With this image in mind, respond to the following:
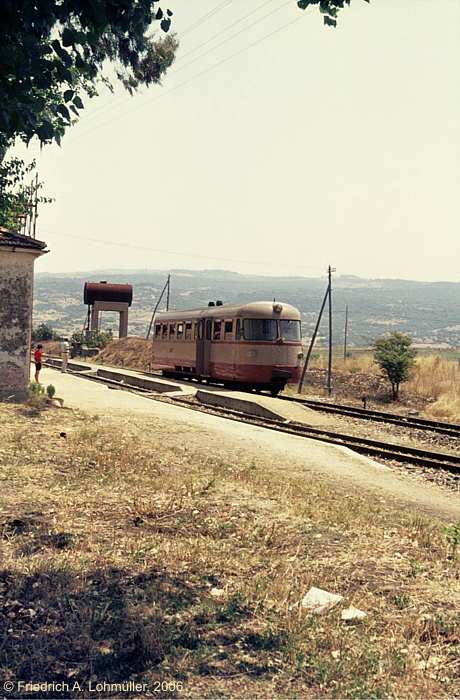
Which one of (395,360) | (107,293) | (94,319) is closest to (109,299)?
(107,293)

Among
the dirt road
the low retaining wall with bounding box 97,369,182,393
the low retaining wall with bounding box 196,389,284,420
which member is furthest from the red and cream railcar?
the dirt road

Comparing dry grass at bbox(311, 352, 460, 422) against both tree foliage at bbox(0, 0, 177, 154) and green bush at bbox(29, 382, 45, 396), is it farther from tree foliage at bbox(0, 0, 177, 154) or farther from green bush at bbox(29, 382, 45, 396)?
tree foliage at bbox(0, 0, 177, 154)

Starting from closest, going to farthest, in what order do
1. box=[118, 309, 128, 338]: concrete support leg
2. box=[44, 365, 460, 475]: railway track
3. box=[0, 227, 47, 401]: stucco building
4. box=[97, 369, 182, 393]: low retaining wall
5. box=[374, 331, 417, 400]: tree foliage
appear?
box=[44, 365, 460, 475]: railway track → box=[0, 227, 47, 401]: stucco building → box=[97, 369, 182, 393]: low retaining wall → box=[374, 331, 417, 400]: tree foliage → box=[118, 309, 128, 338]: concrete support leg

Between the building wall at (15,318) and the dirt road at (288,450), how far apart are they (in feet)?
5.14

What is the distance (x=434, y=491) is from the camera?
37.2 feet

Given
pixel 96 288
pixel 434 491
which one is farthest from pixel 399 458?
pixel 96 288

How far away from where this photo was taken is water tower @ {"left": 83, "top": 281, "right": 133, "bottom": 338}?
57.0 meters

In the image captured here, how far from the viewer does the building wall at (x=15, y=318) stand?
17.6 metres

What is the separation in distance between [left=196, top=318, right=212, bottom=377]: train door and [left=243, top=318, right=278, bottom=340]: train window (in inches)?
113

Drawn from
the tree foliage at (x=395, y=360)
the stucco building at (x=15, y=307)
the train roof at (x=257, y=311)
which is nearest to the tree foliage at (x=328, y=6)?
the stucco building at (x=15, y=307)

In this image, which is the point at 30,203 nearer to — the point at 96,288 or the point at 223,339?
the point at 223,339

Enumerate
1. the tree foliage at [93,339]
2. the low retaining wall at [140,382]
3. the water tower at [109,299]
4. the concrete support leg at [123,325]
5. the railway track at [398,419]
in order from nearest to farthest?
the railway track at [398,419]
the low retaining wall at [140,382]
the tree foliage at [93,339]
the water tower at [109,299]
the concrete support leg at [123,325]

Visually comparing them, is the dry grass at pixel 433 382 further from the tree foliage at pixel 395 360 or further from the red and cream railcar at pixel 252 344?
the red and cream railcar at pixel 252 344

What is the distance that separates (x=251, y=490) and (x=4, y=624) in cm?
483
